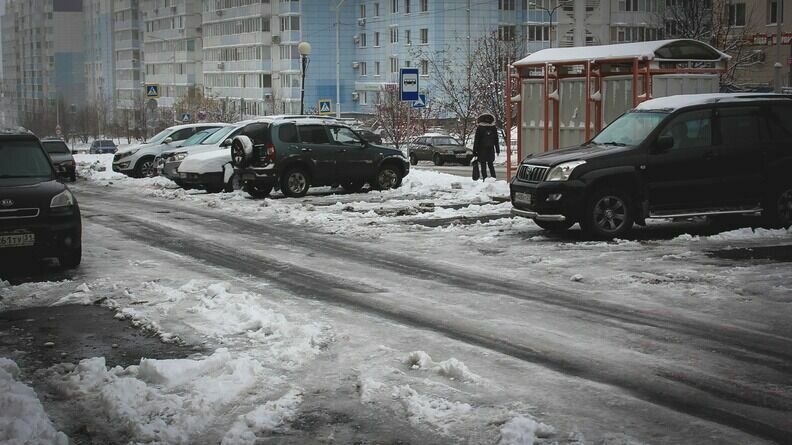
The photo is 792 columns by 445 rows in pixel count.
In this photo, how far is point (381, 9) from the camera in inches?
3354

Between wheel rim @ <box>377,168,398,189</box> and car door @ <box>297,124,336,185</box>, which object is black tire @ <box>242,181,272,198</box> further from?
wheel rim @ <box>377,168,398,189</box>

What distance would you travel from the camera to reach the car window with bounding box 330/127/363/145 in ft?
74.9

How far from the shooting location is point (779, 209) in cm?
1474

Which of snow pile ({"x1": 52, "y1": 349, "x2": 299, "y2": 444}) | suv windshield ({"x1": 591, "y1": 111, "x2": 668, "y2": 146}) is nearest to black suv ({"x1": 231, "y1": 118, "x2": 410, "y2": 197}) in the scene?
suv windshield ({"x1": 591, "y1": 111, "x2": 668, "y2": 146})

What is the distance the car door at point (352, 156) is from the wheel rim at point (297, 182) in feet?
2.73

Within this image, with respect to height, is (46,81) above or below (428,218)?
above

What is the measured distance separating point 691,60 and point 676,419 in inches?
549

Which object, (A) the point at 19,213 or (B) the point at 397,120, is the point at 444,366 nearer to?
(A) the point at 19,213

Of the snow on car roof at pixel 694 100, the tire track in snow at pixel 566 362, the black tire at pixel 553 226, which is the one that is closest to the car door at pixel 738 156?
the snow on car roof at pixel 694 100

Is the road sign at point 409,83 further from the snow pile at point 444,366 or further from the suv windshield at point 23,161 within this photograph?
the snow pile at point 444,366

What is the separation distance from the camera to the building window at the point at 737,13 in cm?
6698

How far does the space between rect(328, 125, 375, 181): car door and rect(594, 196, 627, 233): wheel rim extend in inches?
369

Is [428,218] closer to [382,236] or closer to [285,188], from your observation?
[382,236]

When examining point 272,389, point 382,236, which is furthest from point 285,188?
point 272,389
